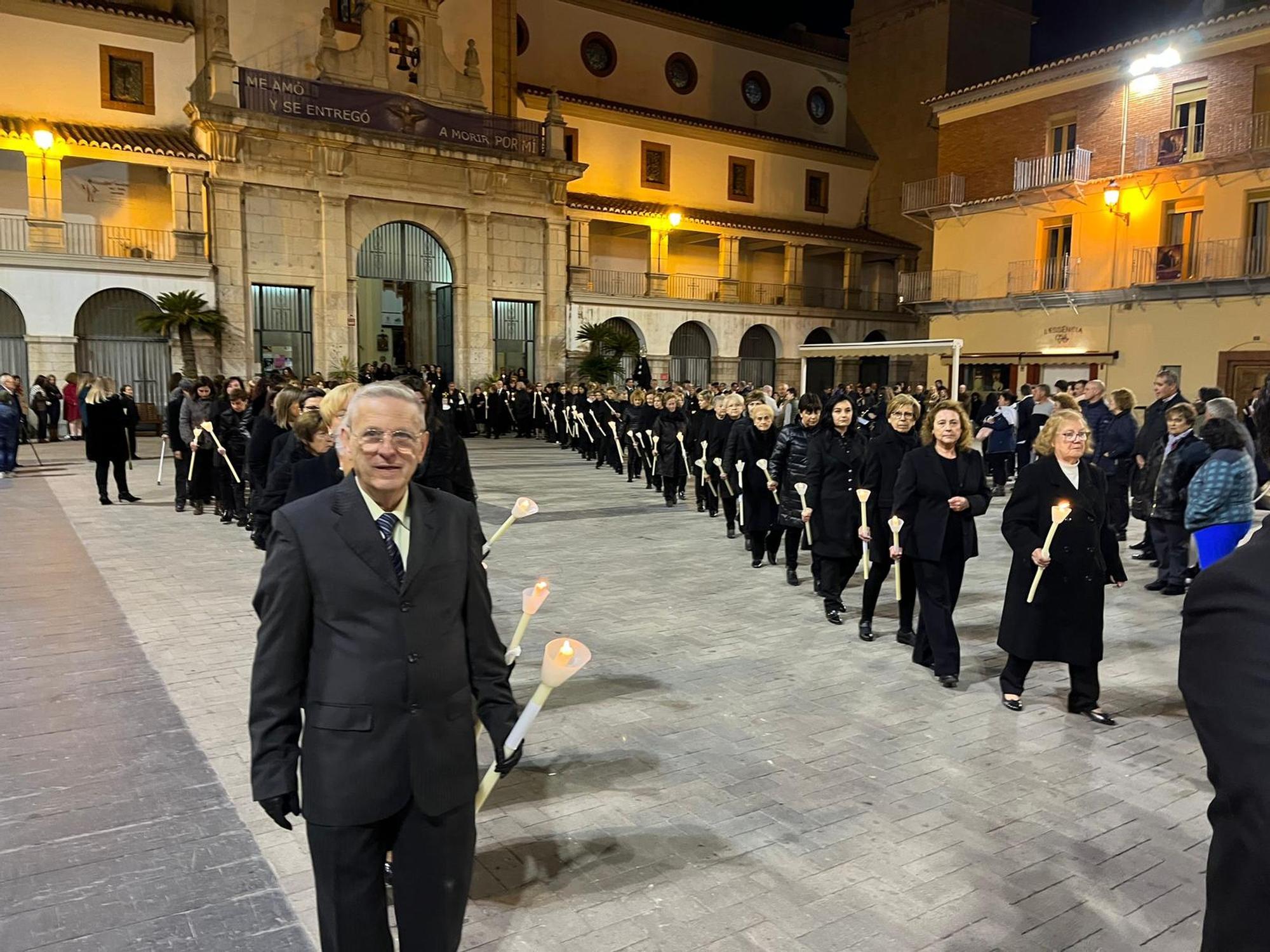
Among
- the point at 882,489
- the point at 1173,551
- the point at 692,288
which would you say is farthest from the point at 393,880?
the point at 692,288

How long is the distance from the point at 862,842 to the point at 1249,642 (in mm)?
2806

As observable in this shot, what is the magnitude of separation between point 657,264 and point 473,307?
8.37m

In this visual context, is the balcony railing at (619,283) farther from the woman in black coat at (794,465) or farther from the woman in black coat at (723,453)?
the woman in black coat at (794,465)

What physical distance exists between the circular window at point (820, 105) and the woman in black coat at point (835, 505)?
39.8 m

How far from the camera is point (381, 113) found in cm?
2698

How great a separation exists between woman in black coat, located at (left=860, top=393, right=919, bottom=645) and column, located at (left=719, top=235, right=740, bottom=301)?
29.5m

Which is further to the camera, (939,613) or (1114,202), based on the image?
(1114,202)


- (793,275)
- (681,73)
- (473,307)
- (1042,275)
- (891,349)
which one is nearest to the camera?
(891,349)

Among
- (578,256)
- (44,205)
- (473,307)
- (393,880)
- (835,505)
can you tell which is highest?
(578,256)

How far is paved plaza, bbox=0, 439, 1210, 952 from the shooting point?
3324 mm

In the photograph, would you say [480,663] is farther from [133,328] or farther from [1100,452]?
[133,328]

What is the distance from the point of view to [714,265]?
126ft

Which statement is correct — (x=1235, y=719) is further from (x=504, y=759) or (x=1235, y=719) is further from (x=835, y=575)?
(x=835, y=575)

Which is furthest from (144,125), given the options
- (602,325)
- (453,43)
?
(602,325)
